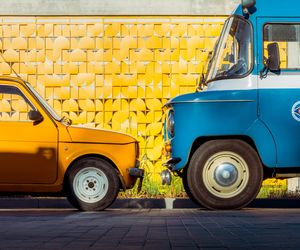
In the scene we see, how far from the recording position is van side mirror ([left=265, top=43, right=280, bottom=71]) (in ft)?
41.3

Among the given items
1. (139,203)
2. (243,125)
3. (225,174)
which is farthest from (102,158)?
(243,125)

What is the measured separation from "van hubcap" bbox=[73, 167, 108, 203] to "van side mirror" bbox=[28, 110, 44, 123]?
965 mm

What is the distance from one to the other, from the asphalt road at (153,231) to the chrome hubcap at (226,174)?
86cm

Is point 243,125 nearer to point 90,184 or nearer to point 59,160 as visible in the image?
point 90,184

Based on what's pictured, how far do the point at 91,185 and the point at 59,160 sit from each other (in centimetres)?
58

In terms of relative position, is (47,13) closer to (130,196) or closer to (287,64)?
(130,196)

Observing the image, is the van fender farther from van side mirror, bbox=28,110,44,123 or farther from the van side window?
van side mirror, bbox=28,110,44,123

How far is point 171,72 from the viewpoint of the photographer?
59.5ft

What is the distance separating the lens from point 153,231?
8.79 m

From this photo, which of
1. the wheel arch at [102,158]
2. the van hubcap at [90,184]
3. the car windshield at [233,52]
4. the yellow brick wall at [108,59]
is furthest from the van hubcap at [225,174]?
the yellow brick wall at [108,59]

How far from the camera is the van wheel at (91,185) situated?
12.9 meters

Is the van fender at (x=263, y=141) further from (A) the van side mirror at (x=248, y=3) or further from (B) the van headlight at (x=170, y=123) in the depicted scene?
(A) the van side mirror at (x=248, y=3)

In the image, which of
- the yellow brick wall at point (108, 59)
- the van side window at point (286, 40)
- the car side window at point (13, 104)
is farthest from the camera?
the yellow brick wall at point (108, 59)

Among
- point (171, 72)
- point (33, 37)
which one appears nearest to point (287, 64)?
point (171, 72)
